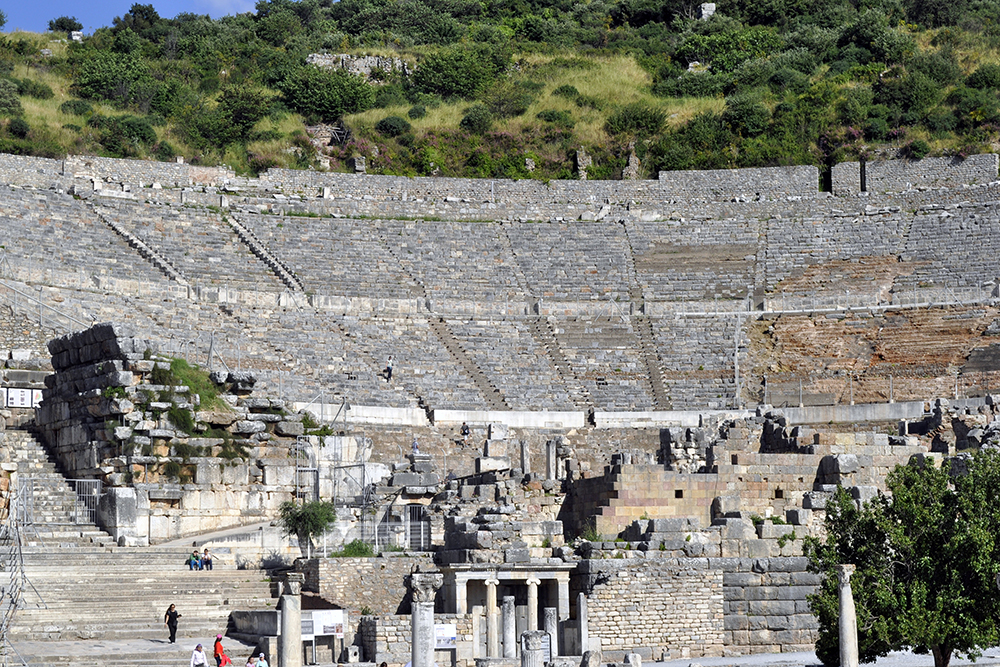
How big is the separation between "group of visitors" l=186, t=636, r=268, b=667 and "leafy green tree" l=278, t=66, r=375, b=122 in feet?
173

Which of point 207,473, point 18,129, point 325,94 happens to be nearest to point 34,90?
point 18,129

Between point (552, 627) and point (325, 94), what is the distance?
52820 mm

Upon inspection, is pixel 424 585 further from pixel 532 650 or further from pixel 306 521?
pixel 306 521

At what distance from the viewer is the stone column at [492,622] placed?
24047 millimetres

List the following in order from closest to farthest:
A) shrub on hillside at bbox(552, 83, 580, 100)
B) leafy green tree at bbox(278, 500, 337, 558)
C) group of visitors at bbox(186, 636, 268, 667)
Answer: group of visitors at bbox(186, 636, 268, 667), leafy green tree at bbox(278, 500, 337, 558), shrub on hillside at bbox(552, 83, 580, 100)

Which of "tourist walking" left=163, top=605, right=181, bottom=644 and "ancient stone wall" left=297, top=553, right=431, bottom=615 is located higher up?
"ancient stone wall" left=297, top=553, right=431, bottom=615

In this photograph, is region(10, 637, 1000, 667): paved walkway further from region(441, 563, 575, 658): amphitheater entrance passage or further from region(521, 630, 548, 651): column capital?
region(521, 630, 548, 651): column capital

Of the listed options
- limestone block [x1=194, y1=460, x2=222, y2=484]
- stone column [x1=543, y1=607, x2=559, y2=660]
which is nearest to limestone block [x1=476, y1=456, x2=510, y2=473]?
limestone block [x1=194, y1=460, x2=222, y2=484]

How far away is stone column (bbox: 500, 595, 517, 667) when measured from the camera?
76.2 ft

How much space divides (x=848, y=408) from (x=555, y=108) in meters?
33.6

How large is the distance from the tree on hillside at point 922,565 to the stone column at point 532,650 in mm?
3754

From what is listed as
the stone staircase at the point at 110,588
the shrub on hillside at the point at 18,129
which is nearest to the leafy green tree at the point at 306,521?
the stone staircase at the point at 110,588

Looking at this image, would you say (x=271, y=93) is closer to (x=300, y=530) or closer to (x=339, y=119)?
(x=339, y=119)

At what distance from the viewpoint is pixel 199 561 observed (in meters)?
26.5
